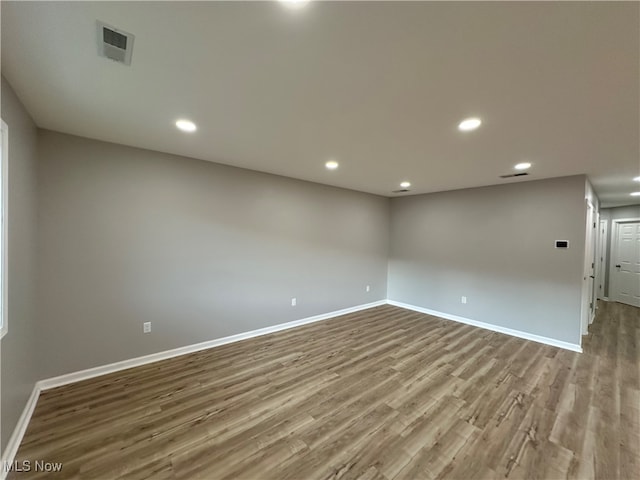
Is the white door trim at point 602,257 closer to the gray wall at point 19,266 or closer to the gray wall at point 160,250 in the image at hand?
the gray wall at point 160,250

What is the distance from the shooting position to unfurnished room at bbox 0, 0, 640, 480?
1325mm

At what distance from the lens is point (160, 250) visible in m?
3.12

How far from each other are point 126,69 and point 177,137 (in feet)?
3.70

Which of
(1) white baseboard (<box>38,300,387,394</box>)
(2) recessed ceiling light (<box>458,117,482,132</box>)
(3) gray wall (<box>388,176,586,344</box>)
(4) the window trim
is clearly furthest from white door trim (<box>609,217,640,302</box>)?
(4) the window trim

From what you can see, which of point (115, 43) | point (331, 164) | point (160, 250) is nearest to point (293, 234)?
point (331, 164)

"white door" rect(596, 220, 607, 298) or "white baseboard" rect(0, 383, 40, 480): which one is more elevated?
"white door" rect(596, 220, 607, 298)

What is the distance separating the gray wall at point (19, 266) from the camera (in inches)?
68.1

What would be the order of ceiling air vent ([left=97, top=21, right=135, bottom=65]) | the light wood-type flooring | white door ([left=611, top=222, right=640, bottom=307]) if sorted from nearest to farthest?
1. ceiling air vent ([left=97, top=21, right=135, bottom=65])
2. the light wood-type flooring
3. white door ([left=611, top=222, right=640, bottom=307])

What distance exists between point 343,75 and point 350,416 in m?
2.61

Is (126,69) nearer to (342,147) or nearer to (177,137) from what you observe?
(177,137)

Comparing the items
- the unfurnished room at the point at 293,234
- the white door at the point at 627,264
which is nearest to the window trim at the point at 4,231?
the unfurnished room at the point at 293,234

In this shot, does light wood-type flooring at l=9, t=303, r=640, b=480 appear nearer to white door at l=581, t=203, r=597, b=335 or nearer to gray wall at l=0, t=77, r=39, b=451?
gray wall at l=0, t=77, r=39, b=451

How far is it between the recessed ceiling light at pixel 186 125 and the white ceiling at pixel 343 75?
0.08m

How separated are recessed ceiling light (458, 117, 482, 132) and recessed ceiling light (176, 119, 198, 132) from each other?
236 cm
